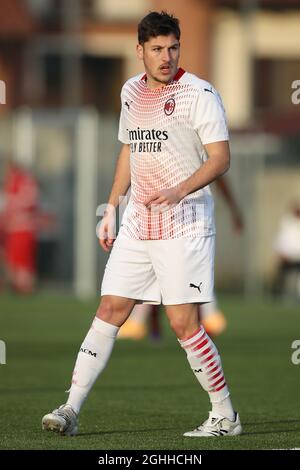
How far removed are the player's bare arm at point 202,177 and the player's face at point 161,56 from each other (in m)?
0.49

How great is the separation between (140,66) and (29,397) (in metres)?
30.9

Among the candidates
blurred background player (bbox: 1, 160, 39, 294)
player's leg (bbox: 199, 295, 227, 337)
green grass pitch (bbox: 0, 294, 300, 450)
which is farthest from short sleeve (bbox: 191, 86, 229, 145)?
blurred background player (bbox: 1, 160, 39, 294)

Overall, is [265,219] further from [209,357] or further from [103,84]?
[209,357]

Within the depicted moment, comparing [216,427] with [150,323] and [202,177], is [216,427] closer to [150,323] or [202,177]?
[202,177]

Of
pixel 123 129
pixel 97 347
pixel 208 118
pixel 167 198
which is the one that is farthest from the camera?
pixel 123 129

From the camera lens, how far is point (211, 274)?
9.59m

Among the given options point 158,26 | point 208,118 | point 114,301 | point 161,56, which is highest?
point 158,26

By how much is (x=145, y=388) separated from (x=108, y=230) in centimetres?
364

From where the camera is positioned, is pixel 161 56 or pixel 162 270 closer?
pixel 161 56

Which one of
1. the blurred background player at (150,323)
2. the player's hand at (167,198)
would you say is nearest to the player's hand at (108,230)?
the player's hand at (167,198)

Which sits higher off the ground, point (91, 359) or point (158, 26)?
point (158, 26)

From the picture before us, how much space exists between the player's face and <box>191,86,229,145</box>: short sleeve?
0.75ft

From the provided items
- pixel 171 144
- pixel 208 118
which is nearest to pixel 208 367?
pixel 171 144

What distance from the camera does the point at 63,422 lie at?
9.44m
